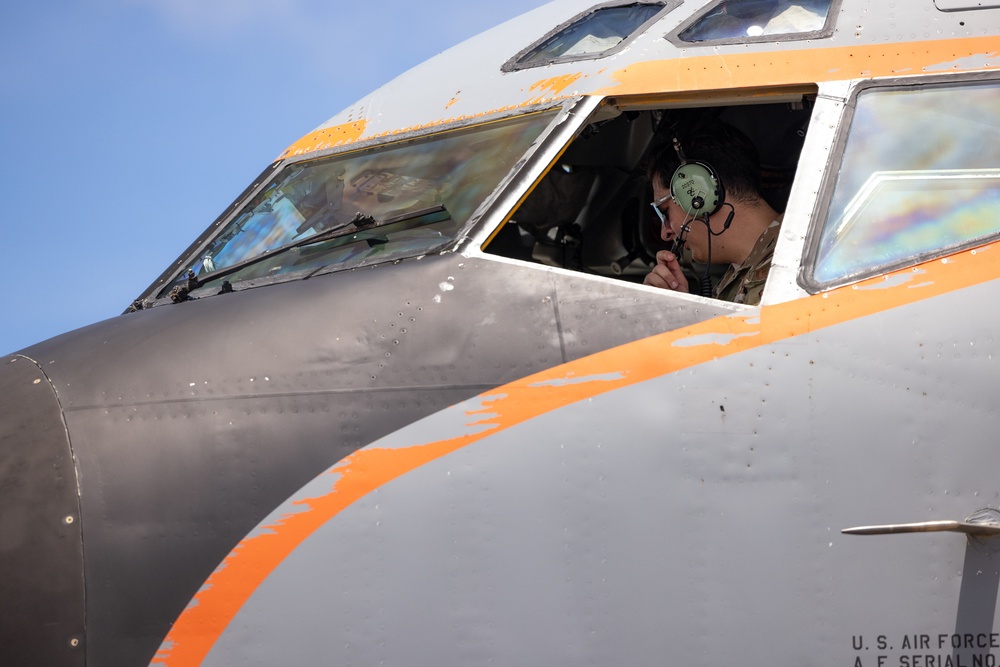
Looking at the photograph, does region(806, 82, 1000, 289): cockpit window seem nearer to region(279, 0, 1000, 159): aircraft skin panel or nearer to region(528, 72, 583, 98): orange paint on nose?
region(279, 0, 1000, 159): aircraft skin panel

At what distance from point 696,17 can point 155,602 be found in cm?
360

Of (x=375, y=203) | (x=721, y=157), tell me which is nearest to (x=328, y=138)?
(x=375, y=203)

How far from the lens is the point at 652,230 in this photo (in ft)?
25.8

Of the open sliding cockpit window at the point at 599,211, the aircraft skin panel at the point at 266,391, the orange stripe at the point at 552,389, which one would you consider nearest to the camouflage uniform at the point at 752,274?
the orange stripe at the point at 552,389

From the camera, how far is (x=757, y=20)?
5.23 m

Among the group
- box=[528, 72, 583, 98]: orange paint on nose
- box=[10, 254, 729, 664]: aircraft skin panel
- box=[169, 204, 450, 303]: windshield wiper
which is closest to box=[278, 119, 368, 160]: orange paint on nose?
box=[169, 204, 450, 303]: windshield wiper

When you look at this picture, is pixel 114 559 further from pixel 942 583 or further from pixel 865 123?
pixel 865 123

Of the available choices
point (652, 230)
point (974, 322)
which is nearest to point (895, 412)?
point (974, 322)

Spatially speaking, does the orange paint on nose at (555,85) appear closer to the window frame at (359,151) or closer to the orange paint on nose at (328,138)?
the window frame at (359,151)

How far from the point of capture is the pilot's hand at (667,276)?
202 inches

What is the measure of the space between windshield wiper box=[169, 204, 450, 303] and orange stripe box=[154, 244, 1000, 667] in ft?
3.61

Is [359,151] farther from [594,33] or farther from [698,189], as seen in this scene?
[698,189]

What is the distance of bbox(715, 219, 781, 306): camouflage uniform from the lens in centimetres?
496

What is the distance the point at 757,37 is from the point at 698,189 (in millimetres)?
824
